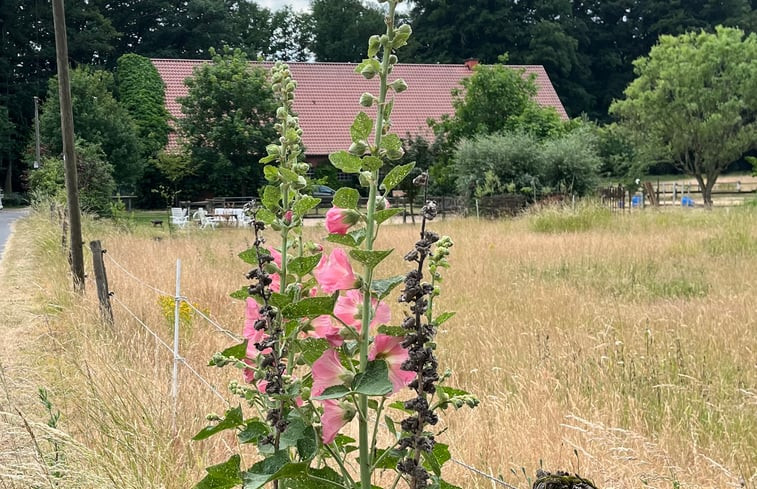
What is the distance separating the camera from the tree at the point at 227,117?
29297 millimetres

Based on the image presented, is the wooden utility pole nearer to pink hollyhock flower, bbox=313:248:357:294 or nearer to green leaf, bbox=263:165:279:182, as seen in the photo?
green leaf, bbox=263:165:279:182

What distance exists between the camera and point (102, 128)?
3069 centimetres

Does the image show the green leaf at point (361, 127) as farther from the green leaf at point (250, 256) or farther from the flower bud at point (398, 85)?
the green leaf at point (250, 256)

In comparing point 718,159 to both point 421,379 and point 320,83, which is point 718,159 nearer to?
point 320,83

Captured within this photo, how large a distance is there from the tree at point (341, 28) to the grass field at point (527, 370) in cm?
4804

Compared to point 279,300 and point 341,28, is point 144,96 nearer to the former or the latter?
point 341,28

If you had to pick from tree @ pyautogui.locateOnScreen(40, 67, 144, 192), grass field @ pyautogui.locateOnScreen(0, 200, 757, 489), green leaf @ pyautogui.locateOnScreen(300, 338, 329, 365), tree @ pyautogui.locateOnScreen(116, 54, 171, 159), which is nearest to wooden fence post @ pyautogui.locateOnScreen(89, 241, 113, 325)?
grass field @ pyautogui.locateOnScreen(0, 200, 757, 489)

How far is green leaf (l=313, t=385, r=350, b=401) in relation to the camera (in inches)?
46.4

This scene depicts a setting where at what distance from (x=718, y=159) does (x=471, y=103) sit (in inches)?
411

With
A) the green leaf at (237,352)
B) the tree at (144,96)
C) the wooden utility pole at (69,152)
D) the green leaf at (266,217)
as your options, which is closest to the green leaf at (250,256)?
the green leaf at (266,217)

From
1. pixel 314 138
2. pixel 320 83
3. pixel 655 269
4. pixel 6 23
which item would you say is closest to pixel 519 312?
pixel 655 269

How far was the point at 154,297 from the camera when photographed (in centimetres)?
707

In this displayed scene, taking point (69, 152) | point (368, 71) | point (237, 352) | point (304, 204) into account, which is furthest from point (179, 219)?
point (368, 71)

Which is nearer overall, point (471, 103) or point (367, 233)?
point (367, 233)
